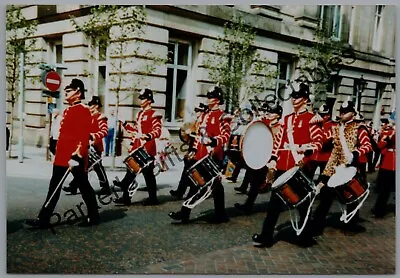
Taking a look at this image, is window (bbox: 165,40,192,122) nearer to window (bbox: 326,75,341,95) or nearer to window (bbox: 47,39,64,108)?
window (bbox: 47,39,64,108)

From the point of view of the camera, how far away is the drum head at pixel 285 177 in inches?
145

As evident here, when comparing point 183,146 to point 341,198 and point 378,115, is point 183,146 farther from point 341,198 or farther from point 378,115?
point 378,115

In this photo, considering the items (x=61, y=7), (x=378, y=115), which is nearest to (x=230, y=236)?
(x=378, y=115)

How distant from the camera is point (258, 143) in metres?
3.84

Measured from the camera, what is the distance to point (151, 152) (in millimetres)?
4262

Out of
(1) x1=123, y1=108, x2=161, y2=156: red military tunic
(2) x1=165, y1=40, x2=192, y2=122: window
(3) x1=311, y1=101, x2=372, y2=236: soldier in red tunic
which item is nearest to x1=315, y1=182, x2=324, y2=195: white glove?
(3) x1=311, y1=101, x2=372, y2=236: soldier in red tunic

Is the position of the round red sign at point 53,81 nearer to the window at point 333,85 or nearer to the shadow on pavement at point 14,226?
the shadow on pavement at point 14,226

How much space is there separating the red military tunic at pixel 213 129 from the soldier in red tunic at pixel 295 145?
50cm

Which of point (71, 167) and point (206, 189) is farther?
point (206, 189)

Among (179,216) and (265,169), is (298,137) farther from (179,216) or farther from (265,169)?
(179,216)

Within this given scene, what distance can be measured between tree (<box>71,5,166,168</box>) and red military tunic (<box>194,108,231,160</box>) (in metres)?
0.64

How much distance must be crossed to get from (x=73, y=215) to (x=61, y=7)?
5.97ft

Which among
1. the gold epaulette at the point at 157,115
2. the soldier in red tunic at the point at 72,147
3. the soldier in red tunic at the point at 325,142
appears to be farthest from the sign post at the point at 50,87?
the soldier in red tunic at the point at 325,142

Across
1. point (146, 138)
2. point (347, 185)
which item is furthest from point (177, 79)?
point (347, 185)
